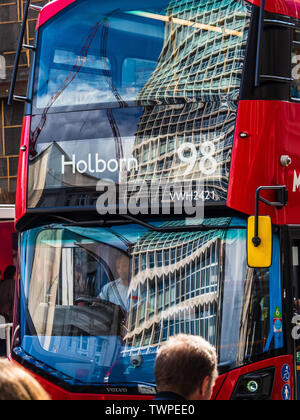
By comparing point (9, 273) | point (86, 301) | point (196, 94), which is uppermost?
point (196, 94)

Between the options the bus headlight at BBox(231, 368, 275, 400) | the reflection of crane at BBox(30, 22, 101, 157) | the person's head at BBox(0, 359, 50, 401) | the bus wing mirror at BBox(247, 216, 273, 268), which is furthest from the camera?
the reflection of crane at BBox(30, 22, 101, 157)

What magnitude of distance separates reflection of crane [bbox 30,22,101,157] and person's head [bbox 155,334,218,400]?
13.9ft

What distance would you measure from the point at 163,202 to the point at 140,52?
1.35 metres

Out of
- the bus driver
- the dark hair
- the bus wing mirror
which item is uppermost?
the bus wing mirror

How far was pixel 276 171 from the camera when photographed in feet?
22.5

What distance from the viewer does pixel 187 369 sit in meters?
3.61

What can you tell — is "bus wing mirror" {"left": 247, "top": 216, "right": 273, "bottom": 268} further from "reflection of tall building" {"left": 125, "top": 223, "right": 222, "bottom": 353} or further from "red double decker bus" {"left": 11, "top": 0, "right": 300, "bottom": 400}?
"reflection of tall building" {"left": 125, "top": 223, "right": 222, "bottom": 353}

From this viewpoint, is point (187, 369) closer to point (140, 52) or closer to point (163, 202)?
point (163, 202)

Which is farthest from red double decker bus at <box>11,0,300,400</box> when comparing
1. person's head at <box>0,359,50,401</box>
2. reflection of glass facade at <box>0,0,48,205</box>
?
reflection of glass facade at <box>0,0,48,205</box>

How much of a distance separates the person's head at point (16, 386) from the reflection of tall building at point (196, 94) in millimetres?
4220

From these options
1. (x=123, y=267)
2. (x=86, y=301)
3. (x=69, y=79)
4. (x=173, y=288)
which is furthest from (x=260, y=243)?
(x=69, y=79)

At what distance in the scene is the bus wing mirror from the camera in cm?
638

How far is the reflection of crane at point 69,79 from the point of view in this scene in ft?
25.1

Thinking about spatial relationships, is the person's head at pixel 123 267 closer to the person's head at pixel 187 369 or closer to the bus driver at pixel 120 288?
the bus driver at pixel 120 288
